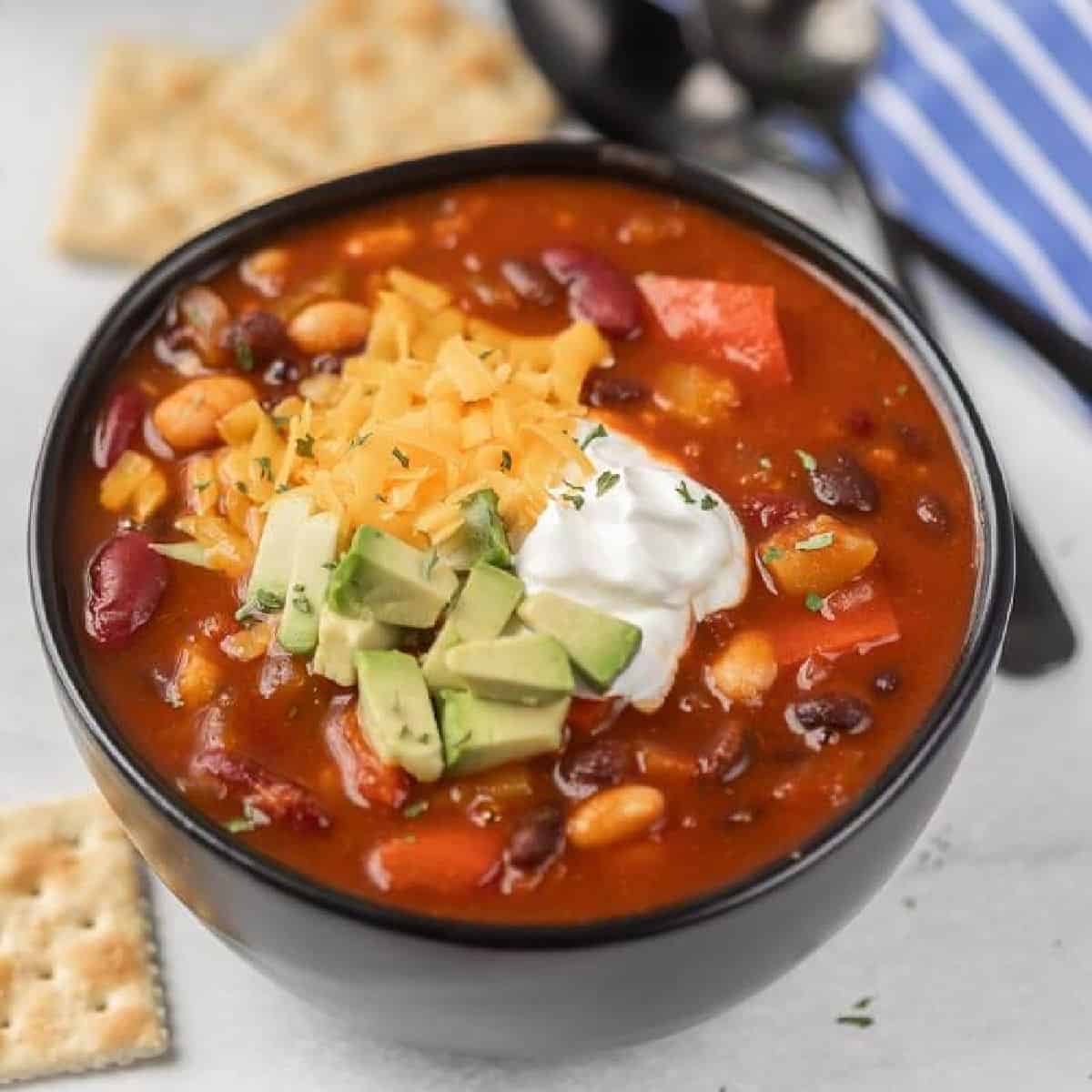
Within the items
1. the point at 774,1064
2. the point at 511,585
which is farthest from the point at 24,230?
the point at 774,1064

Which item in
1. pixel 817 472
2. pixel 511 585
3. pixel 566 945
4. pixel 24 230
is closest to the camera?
pixel 566 945

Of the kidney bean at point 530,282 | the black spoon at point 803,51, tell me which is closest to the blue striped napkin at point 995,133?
the black spoon at point 803,51

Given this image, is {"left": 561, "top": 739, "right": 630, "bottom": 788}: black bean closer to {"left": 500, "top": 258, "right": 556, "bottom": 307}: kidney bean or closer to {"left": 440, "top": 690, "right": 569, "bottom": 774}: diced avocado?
{"left": 440, "top": 690, "right": 569, "bottom": 774}: diced avocado

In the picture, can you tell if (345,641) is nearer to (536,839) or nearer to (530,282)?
(536,839)

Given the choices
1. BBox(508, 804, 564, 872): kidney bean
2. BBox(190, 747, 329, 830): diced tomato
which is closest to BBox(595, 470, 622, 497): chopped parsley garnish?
BBox(508, 804, 564, 872): kidney bean

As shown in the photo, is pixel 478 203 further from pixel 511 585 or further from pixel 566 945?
pixel 566 945

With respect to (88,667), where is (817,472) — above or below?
above
